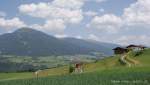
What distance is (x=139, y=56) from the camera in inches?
5719

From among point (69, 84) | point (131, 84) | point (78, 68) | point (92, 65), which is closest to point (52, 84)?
point (69, 84)

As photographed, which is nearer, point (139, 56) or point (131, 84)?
point (131, 84)

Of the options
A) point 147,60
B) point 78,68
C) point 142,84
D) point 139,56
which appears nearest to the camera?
point 142,84

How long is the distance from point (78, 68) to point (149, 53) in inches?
1839

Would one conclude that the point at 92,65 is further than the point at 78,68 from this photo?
Yes

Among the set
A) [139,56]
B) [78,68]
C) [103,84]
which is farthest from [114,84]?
[139,56]

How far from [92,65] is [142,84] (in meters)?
108

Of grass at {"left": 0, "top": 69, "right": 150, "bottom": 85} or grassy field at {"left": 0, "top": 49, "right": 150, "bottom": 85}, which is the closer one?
grass at {"left": 0, "top": 69, "right": 150, "bottom": 85}

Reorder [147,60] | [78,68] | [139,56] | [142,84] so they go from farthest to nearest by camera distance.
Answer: [139,56] → [147,60] → [78,68] → [142,84]

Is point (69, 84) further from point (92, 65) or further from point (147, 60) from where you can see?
point (92, 65)

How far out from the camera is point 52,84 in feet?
137

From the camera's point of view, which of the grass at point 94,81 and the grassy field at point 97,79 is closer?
the grass at point 94,81

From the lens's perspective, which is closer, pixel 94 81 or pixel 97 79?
pixel 94 81

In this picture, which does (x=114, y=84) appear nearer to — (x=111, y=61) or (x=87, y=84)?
(x=87, y=84)
